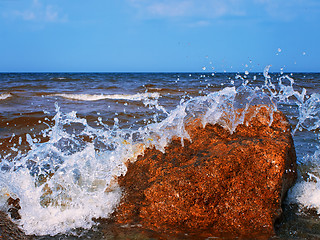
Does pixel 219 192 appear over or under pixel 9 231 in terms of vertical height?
over

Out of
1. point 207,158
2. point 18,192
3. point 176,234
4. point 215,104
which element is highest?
point 215,104

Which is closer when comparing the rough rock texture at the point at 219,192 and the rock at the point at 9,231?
the rock at the point at 9,231

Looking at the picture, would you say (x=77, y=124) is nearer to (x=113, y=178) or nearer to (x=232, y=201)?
(x=113, y=178)

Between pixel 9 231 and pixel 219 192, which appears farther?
pixel 219 192

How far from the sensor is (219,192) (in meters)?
2.48

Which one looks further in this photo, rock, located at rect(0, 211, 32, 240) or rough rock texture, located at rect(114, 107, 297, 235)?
rough rock texture, located at rect(114, 107, 297, 235)

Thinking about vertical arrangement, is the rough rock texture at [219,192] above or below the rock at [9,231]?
above

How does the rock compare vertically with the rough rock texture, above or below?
below

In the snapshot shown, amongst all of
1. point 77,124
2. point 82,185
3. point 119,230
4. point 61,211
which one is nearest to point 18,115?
point 77,124

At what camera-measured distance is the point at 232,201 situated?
2479 mm

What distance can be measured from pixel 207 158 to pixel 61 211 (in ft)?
4.34

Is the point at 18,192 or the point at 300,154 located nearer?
the point at 18,192

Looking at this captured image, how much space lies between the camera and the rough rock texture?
244cm

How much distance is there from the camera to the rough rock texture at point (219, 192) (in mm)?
2436
